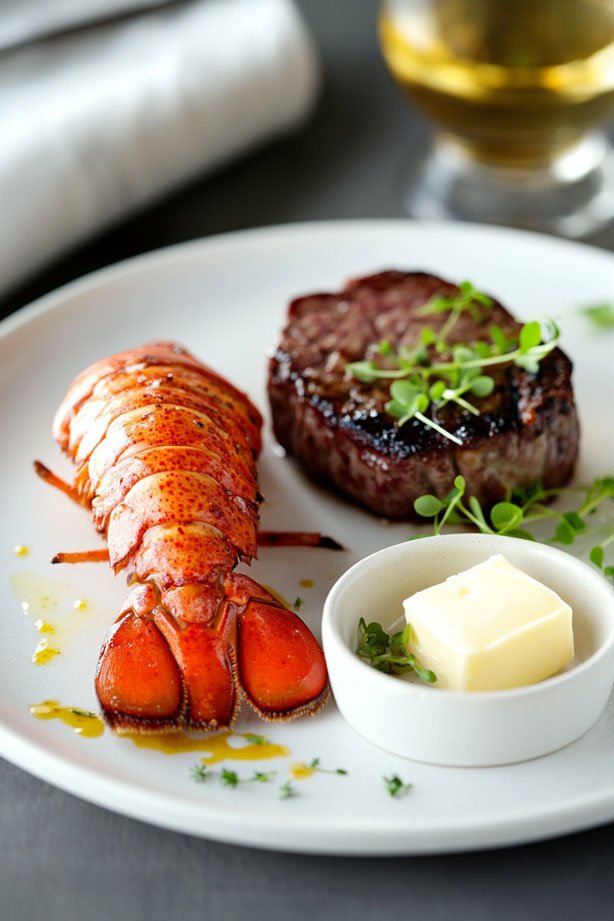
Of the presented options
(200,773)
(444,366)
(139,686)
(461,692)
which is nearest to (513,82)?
(444,366)

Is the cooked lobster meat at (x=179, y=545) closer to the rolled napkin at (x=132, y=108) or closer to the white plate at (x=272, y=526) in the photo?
the white plate at (x=272, y=526)

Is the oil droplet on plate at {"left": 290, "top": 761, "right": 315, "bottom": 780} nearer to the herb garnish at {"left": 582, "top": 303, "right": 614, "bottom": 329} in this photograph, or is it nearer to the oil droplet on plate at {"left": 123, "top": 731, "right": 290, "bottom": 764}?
the oil droplet on plate at {"left": 123, "top": 731, "right": 290, "bottom": 764}

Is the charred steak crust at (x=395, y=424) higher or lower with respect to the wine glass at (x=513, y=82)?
lower

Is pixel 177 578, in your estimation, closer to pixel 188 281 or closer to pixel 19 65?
pixel 188 281

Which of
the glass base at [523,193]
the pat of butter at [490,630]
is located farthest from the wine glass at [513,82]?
the pat of butter at [490,630]

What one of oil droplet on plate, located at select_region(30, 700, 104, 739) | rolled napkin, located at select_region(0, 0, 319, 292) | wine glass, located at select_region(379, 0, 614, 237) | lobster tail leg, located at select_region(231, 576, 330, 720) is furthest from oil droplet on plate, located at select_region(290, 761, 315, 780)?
wine glass, located at select_region(379, 0, 614, 237)

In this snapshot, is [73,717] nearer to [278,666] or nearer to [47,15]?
[278,666]
